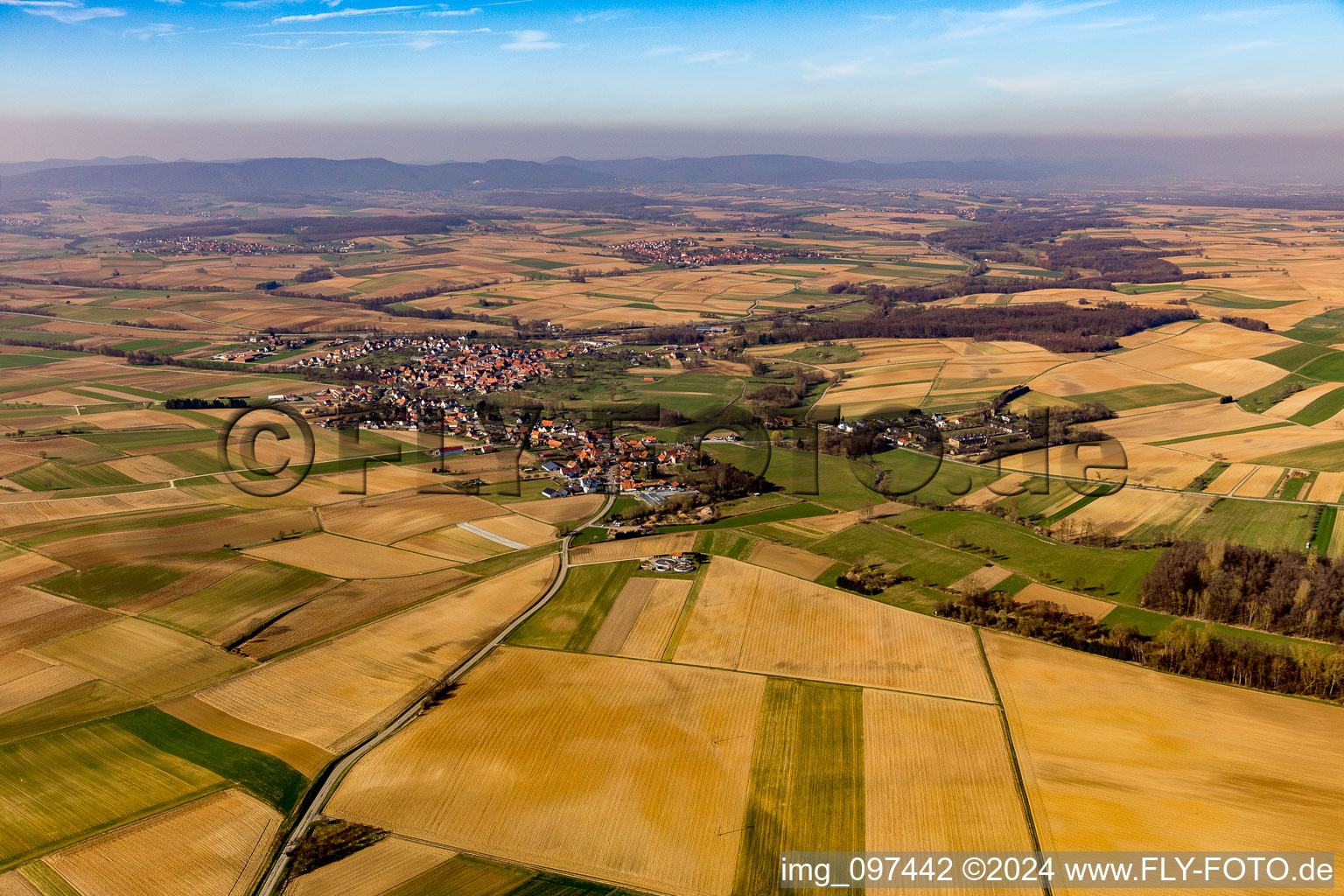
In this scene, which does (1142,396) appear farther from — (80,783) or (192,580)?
(80,783)

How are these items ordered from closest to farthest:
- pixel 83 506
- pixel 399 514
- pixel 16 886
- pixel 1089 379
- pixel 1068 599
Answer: pixel 16 886 < pixel 1068 599 < pixel 83 506 < pixel 399 514 < pixel 1089 379

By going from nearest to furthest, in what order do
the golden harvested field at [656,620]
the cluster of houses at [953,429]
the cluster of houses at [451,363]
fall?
the golden harvested field at [656,620], the cluster of houses at [953,429], the cluster of houses at [451,363]

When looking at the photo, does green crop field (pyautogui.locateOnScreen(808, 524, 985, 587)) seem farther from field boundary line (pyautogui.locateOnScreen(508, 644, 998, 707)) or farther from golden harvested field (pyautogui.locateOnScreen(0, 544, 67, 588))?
golden harvested field (pyautogui.locateOnScreen(0, 544, 67, 588))

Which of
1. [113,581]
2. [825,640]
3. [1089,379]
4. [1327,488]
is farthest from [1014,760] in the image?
[1089,379]

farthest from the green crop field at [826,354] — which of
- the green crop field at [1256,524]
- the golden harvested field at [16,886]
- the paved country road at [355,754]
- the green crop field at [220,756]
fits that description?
the golden harvested field at [16,886]

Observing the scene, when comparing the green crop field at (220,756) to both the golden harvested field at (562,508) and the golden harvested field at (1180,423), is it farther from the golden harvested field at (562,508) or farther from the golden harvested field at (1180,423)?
the golden harvested field at (1180,423)

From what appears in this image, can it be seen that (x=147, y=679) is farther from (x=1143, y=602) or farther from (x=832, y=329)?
(x=832, y=329)
